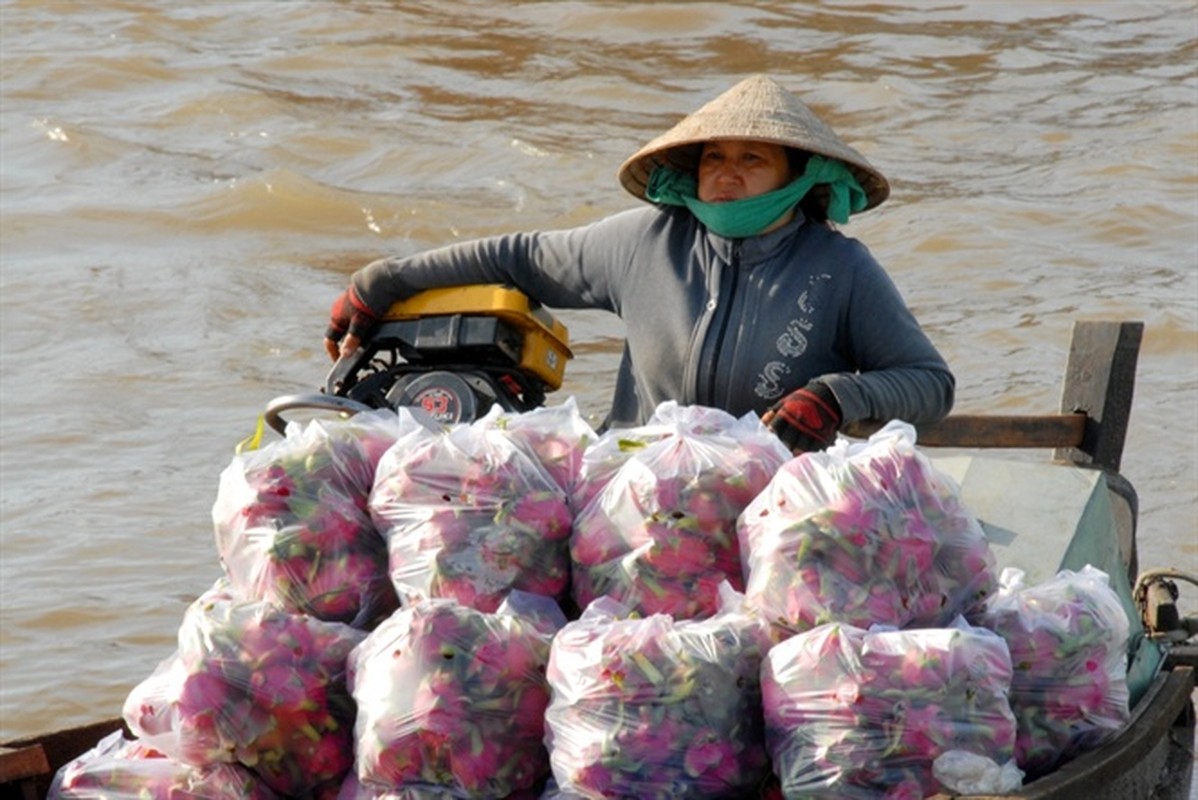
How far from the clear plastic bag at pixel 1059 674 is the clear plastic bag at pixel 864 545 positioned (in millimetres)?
89

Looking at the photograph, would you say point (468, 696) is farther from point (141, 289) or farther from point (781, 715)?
point (141, 289)

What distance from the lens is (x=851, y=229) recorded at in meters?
12.1

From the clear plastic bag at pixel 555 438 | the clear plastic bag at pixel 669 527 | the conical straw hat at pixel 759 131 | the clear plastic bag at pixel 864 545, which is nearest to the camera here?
the clear plastic bag at pixel 864 545

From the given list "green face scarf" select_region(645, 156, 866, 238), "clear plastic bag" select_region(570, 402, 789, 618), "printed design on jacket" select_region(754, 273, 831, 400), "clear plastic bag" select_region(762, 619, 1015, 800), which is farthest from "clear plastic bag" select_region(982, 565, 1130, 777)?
"green face scarf" select_region(645, 156, 866, 238)

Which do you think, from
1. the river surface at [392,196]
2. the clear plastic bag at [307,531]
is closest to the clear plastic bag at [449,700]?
the clear plastic bag at [307,531]

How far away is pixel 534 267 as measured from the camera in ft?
14.6

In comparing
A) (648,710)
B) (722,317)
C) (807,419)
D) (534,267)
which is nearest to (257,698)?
(648,710)

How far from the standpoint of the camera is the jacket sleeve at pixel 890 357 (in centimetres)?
394

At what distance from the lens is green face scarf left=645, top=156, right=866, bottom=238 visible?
13.6 ft

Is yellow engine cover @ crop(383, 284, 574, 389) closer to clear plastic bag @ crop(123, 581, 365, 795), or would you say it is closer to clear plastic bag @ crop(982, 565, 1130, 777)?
clear plastic bag @ crop(123, 581, 365, 795)

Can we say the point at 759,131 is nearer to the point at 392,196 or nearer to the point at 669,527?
the point at 669,527

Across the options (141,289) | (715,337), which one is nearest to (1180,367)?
(141,289)

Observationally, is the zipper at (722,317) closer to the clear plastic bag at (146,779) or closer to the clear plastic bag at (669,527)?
the clear plastic bag at (669,527)

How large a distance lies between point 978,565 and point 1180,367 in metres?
7.23
